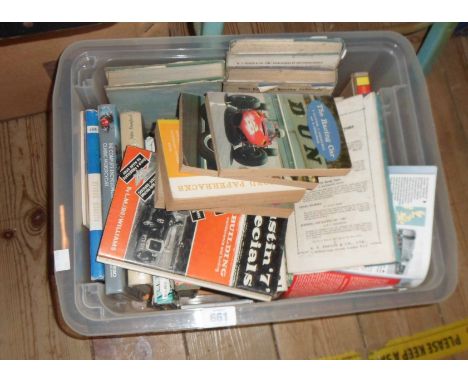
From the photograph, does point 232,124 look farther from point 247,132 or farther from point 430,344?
point 430,344

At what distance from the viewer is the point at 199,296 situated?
818mm

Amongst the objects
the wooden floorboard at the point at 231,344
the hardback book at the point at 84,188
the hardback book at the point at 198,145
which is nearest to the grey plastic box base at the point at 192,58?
the hardback book at the point at 84,188

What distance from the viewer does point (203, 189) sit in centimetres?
67

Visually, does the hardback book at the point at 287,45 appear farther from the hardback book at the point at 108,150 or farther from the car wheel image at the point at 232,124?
the hardback book at the point at 108,150

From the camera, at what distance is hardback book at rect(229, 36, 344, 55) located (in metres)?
0.71

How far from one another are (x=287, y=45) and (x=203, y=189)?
0.26 meters

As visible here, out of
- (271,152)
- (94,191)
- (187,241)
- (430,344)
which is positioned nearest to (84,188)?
(94,191)

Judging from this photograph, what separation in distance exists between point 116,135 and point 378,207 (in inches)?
17.1

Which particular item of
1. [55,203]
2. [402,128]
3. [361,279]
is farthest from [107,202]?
[402,128]

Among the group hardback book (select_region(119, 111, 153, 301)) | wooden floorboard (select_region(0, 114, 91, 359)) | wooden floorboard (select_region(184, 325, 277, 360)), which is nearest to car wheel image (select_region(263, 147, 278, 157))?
hardback book (select_region(119, 111, 153, 301))

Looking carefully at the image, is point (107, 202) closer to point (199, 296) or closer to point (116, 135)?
point (116, 135)

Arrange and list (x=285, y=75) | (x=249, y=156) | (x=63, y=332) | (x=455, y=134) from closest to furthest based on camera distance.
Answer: (x=249, y=156), (x=285, y=75), (x=63, y=332), (x=455, y=134)

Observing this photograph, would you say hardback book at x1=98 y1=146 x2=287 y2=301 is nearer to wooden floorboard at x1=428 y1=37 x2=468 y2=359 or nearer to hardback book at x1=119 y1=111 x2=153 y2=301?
hardback book at x1=119 y1=111 x2=153 y2=301

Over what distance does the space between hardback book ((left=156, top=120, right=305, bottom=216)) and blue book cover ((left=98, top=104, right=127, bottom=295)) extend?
87 millimetres
